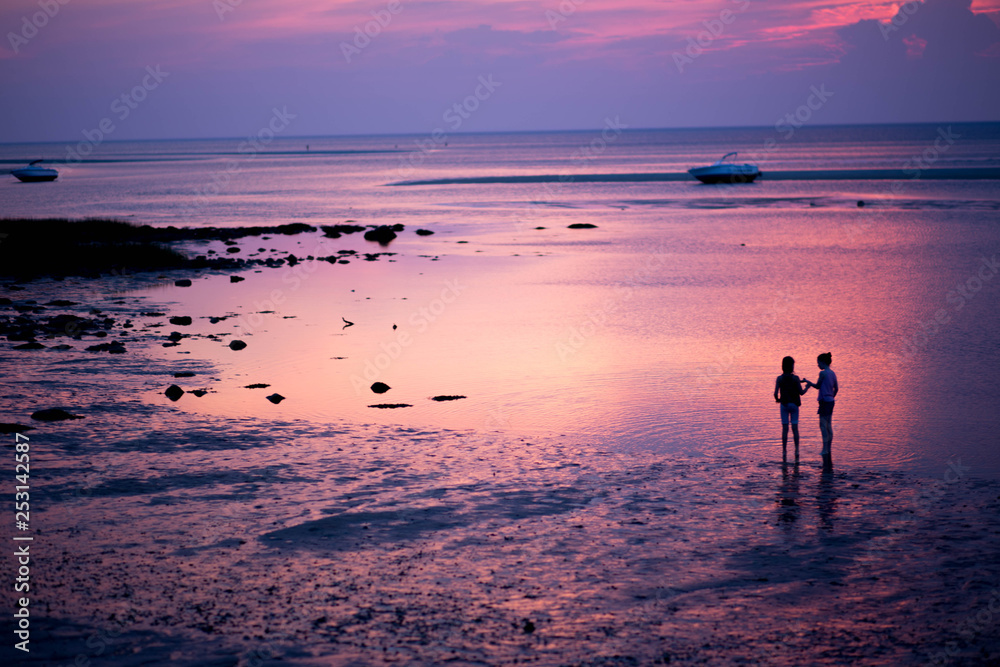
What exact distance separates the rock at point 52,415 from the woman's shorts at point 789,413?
514 inches

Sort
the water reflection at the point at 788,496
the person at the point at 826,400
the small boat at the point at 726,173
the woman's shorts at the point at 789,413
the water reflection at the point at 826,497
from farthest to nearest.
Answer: the small boat at the point at 726,173 → the woman's shorts at the point at 789,413 → the person at the point at 826,400 → the water reflection at the point at 788,496 → the water reflection at the point at 826,497

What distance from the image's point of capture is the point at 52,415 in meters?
16.1

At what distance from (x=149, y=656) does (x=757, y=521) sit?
25.7 ft

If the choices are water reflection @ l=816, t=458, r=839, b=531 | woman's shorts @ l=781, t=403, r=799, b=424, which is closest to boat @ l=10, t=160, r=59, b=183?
woman's shorts @ l=781, t=403, r=799, b=424

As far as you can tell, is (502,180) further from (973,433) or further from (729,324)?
(973,433)

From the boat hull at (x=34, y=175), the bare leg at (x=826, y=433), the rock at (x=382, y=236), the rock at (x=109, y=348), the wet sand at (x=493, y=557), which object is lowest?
the wet sand at (x=493, y=557)

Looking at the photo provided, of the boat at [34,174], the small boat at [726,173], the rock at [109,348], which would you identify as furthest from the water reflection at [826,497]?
the boat at [34,174]

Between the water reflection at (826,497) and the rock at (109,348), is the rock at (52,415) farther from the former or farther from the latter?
the water reflection at (826,497)

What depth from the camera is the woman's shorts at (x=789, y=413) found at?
14523 millimetres

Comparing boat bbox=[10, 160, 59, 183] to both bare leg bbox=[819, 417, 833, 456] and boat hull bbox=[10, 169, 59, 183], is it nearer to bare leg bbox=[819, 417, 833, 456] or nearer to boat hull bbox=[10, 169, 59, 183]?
boat hull bbox=[10, 169, 59, 183]

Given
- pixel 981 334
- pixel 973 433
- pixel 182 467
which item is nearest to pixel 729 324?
pixel 981 334

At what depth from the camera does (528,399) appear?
18.8m

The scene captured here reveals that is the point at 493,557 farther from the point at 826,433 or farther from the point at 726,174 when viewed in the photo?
the point at 726,174

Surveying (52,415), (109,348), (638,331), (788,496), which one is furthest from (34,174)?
(788,496)
